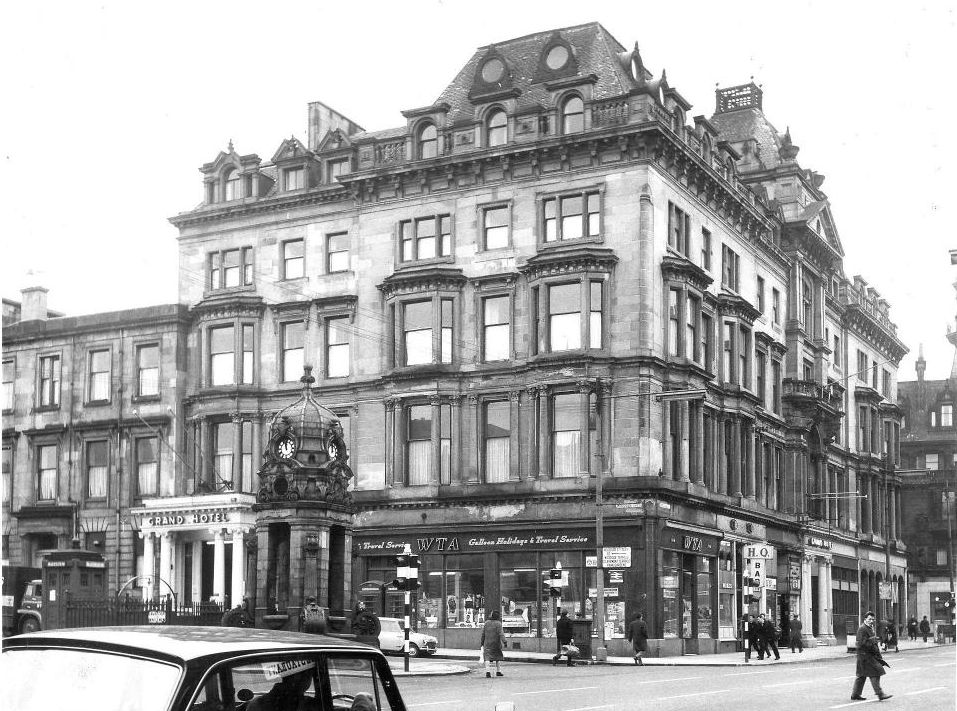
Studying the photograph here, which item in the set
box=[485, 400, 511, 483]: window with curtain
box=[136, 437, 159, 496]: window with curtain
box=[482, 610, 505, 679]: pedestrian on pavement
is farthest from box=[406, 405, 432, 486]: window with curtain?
box=[482, 610, 505, 679]: pedestrian on pavement

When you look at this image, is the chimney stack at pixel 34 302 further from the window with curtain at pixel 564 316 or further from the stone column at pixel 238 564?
the window with curtain at pixel 564 316

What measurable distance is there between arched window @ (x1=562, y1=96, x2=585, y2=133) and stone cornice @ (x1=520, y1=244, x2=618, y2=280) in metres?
4.22

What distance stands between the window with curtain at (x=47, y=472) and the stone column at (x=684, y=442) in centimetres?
2618

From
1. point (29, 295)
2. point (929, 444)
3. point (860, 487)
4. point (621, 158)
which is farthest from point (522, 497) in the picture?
point (929, 444)

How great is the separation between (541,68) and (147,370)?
1997cm

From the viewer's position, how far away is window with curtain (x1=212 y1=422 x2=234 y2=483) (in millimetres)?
53062

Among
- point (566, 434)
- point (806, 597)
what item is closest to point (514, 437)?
point (566, 434)

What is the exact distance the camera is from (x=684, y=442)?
47.6 meters

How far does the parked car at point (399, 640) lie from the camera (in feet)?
133

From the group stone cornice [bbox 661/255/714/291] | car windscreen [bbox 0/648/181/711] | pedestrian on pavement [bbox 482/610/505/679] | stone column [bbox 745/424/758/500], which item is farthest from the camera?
stone column [bbox 745/424/758/500]

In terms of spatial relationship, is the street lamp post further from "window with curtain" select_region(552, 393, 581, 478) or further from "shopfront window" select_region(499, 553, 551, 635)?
"shopfront window" select_region(499, 553, 551, 635)

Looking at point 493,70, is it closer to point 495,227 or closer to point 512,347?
point 495,227

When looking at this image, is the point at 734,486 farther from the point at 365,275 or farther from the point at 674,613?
the point at 365,275

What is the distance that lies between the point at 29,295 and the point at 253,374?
44.8 feet
